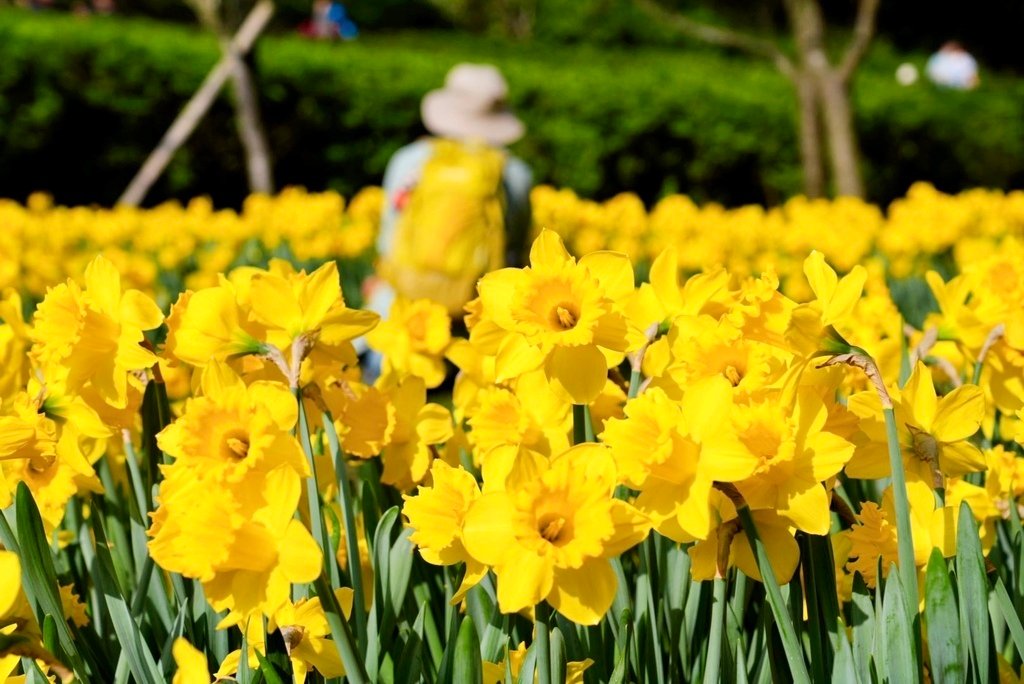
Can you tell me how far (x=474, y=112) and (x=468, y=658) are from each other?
3.36 m

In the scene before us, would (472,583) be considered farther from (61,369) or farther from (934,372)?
(934,372)

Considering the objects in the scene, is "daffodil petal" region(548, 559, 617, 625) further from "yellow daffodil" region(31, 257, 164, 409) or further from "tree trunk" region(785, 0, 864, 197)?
"tree trunk" region(785, 0, 864, 197)

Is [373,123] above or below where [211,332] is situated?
above

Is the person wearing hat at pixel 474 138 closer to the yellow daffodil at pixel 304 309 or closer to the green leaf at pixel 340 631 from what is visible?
the yellow daffodil at pixel 304 309

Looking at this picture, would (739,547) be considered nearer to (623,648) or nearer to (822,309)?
(623,648)

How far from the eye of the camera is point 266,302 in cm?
122

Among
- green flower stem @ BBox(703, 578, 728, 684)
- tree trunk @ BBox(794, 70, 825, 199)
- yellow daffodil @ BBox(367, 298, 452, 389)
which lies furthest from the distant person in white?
green flower stem @ BBox(703, 578, 728, 684)

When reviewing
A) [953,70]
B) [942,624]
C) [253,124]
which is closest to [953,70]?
[953,70]

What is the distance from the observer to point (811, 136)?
354 inches

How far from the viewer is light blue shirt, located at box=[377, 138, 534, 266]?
13.2ft

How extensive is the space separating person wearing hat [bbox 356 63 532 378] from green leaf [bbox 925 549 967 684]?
2.93m

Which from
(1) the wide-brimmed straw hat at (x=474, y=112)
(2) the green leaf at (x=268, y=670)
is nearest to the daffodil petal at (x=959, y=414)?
(2) the green leaf at (x=268, y=670)

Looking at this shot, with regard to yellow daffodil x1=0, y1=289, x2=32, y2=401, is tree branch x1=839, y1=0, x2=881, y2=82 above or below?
above

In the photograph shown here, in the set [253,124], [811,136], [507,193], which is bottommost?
[507,193]
